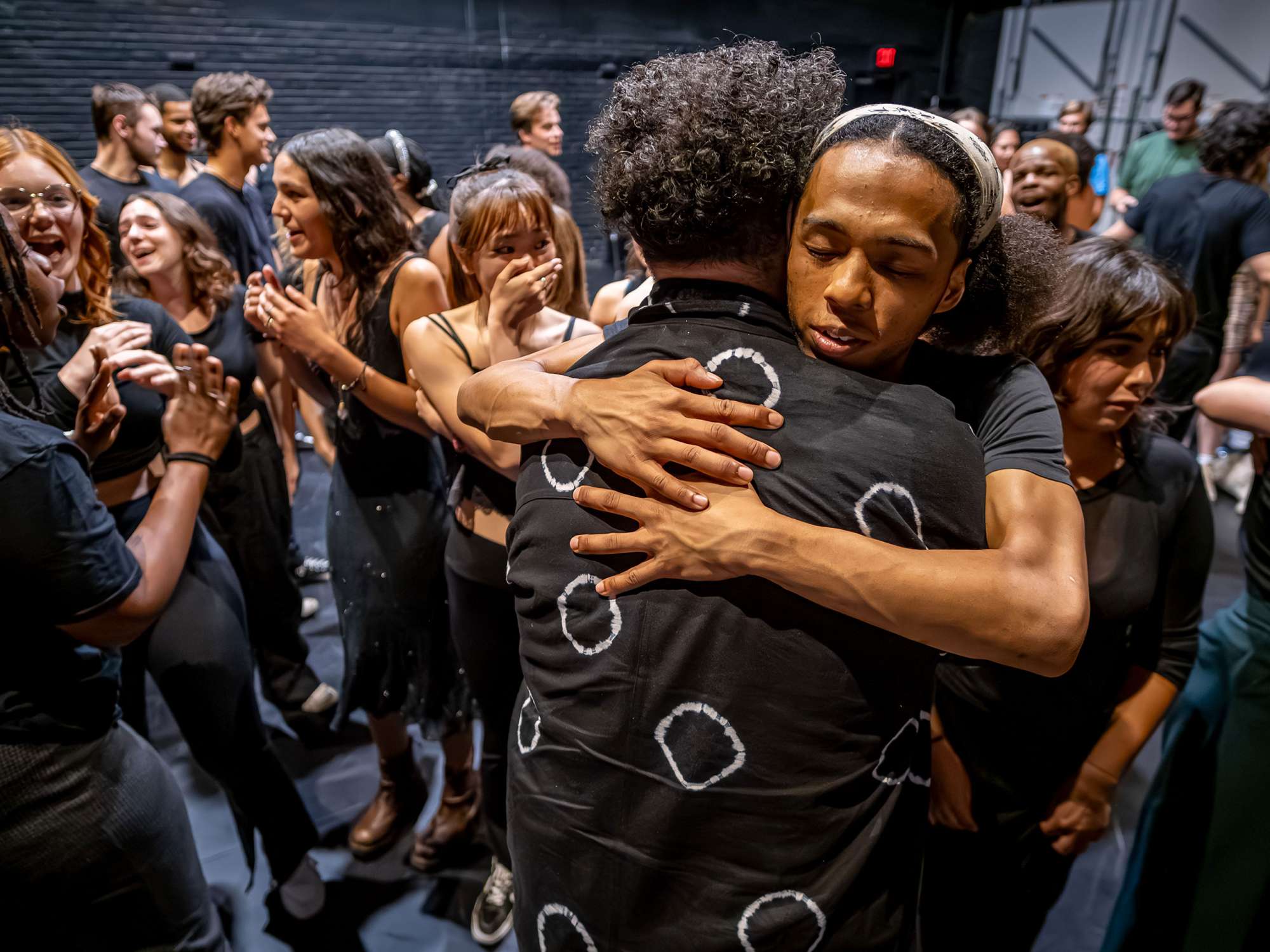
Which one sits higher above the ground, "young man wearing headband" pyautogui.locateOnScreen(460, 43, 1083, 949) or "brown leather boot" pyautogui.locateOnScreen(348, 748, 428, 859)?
"young man wearing headband" pyautogui.locateOnScreen(460, 43, 1083, 949)

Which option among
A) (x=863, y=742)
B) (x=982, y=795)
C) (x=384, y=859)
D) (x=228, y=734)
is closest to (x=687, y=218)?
(x=863, y=742)

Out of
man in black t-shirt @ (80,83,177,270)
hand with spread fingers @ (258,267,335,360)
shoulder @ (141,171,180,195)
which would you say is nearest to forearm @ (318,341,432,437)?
hand with spread fingers @ (258,267,335,360)

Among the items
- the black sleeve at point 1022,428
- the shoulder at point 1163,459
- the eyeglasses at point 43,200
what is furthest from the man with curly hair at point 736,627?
the eyeglasses at point 43,200

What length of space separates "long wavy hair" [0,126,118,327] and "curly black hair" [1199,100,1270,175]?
4544mm

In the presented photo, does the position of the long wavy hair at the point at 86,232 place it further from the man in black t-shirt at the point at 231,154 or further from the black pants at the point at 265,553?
the man in black t-shirt at the point at 231,154

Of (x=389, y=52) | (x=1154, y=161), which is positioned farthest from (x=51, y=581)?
(x=389, y=52)

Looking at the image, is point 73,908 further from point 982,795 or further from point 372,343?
point 982,795

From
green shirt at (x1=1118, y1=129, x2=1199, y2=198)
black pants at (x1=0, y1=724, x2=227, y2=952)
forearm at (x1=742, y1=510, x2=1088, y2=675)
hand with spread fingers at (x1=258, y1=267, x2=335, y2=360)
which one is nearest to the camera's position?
forearm at (x1=742, y1=510, x2=1088, y2=675)

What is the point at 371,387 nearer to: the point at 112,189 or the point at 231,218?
the point at 231,218

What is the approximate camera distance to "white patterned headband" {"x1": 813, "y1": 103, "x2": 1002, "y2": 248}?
0.86 meters

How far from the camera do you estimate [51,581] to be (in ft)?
3.84

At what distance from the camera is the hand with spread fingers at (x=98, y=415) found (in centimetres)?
156

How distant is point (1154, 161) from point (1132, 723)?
17.3 ft

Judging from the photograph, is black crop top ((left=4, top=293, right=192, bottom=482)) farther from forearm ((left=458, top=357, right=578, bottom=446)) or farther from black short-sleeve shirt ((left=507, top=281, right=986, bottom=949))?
black short-sleeve shirt ((left=507, top=281, right=986, bottom=949))
